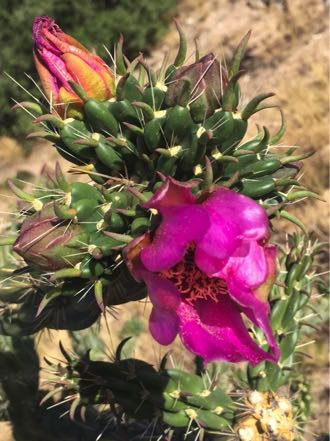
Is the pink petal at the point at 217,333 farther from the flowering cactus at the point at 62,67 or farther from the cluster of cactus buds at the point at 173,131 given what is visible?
the flowering cactus at the point at 62,67

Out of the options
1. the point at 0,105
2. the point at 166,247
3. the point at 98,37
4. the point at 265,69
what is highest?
the point at 166,247

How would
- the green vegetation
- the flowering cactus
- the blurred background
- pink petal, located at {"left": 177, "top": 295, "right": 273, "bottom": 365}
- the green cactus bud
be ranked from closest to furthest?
pink petal, located at {"left": 177, "top": 295, "right": 273, "bottom": 365} → the green cactus bud → the flowering cactus → the blurred background → the green vegetation

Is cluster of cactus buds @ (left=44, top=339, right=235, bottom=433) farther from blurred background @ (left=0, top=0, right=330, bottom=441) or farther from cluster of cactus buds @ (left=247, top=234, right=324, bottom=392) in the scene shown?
blurred background @ (left=0, top=0, right=330, bottom=441)

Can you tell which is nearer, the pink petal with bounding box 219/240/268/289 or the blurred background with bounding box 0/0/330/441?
the pink petal with bounding box 219/240/268/289

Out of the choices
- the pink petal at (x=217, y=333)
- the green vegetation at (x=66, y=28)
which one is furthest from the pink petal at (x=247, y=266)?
the green vegetation at (x=66, y=28)

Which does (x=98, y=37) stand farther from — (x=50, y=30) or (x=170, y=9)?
(x=50, y=30)

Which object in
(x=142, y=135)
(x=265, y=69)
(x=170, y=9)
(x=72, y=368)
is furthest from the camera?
(x=170, y=9)

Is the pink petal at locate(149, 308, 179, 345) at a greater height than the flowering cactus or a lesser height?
lesser

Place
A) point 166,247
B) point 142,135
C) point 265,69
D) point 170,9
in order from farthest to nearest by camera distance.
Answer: point 170,9, point 265,69, point 142,135, point 166,247

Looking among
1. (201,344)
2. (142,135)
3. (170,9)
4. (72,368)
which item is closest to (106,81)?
(142,135)

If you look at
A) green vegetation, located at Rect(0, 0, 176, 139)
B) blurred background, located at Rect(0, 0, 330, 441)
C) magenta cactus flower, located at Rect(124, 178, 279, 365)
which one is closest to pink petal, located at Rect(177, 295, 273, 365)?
magenta cactus flower, located at Rect(124, 178, 279, 365)
